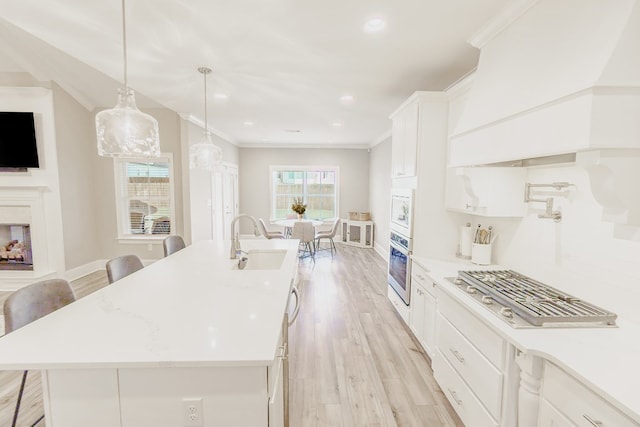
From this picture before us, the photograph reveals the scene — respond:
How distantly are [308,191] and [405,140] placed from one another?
5160 mm

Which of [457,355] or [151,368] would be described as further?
[457,355]

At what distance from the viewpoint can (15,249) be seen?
423 cm

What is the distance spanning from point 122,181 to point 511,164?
18.6ft

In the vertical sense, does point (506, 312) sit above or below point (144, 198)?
below

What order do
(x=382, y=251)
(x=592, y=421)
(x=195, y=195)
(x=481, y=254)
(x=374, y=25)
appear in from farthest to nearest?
(x=382, y=251) < (x=195, y=195) < (x=481, y=254) < (x=374, y=25) < (x=592, y=421)

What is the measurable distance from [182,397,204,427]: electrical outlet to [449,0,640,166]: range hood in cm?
177

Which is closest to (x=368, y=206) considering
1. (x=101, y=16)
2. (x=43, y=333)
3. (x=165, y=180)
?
(x=165, y=180)

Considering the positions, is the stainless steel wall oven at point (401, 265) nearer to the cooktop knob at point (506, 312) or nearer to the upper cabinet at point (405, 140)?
the upper cabinet at point (405, 140)

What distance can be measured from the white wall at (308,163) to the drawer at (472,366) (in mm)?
5973

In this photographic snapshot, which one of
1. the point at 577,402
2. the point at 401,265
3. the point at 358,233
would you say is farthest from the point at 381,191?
the point at 577,402

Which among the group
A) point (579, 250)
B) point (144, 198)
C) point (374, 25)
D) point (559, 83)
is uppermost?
point (374, 25)

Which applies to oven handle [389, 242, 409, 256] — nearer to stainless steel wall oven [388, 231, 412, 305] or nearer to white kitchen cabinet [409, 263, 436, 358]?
stainless steel wall oven [388, 231, 412, 305]


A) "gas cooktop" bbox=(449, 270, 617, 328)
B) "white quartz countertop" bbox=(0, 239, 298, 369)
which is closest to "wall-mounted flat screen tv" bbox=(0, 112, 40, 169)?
"white quartz countertop" bbox=(0, 239, 298, 369)

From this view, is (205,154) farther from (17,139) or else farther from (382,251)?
(382,251)
